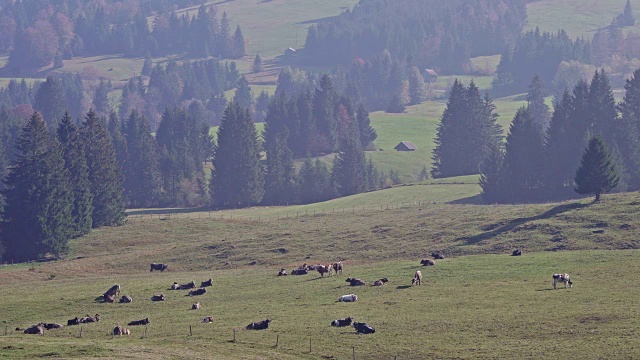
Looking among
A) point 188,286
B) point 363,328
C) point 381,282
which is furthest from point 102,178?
point 363,328

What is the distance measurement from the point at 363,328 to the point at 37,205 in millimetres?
64086

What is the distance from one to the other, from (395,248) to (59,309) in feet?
110

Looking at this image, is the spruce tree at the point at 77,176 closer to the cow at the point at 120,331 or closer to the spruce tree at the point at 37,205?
the spruce tree at the point at 37,205

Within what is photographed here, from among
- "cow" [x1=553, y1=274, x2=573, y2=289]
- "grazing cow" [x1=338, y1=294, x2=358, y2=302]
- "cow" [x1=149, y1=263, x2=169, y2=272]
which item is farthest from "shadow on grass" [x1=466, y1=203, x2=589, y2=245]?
"cow" [x1=149, y1=263, x2=169, y2=272]

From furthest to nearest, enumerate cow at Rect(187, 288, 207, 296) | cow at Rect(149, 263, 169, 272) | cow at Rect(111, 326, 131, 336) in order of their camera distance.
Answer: cow at Rect(149, 263, 169, 272)
cow at Rect(187, 288, 207, 296)
cow at Rect(111, 326, 131, 336)

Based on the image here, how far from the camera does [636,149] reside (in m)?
144

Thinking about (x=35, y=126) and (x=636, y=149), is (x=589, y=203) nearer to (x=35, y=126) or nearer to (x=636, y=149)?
(x=636, y=149)

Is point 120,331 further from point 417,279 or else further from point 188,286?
point 417,279

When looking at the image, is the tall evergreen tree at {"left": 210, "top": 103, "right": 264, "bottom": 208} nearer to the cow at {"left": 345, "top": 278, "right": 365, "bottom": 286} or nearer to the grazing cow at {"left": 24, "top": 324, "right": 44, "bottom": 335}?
the cow at {"left": 345, "top": 278, "right": 365, "bottom": 286}

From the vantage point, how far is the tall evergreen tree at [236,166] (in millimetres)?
167750

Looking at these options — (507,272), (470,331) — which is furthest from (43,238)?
A: (470,331)

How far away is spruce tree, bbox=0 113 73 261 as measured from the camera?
355ft

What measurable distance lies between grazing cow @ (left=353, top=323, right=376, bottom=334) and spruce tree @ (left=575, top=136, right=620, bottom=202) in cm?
4858

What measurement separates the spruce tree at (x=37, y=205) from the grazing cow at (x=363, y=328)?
2281 inches
